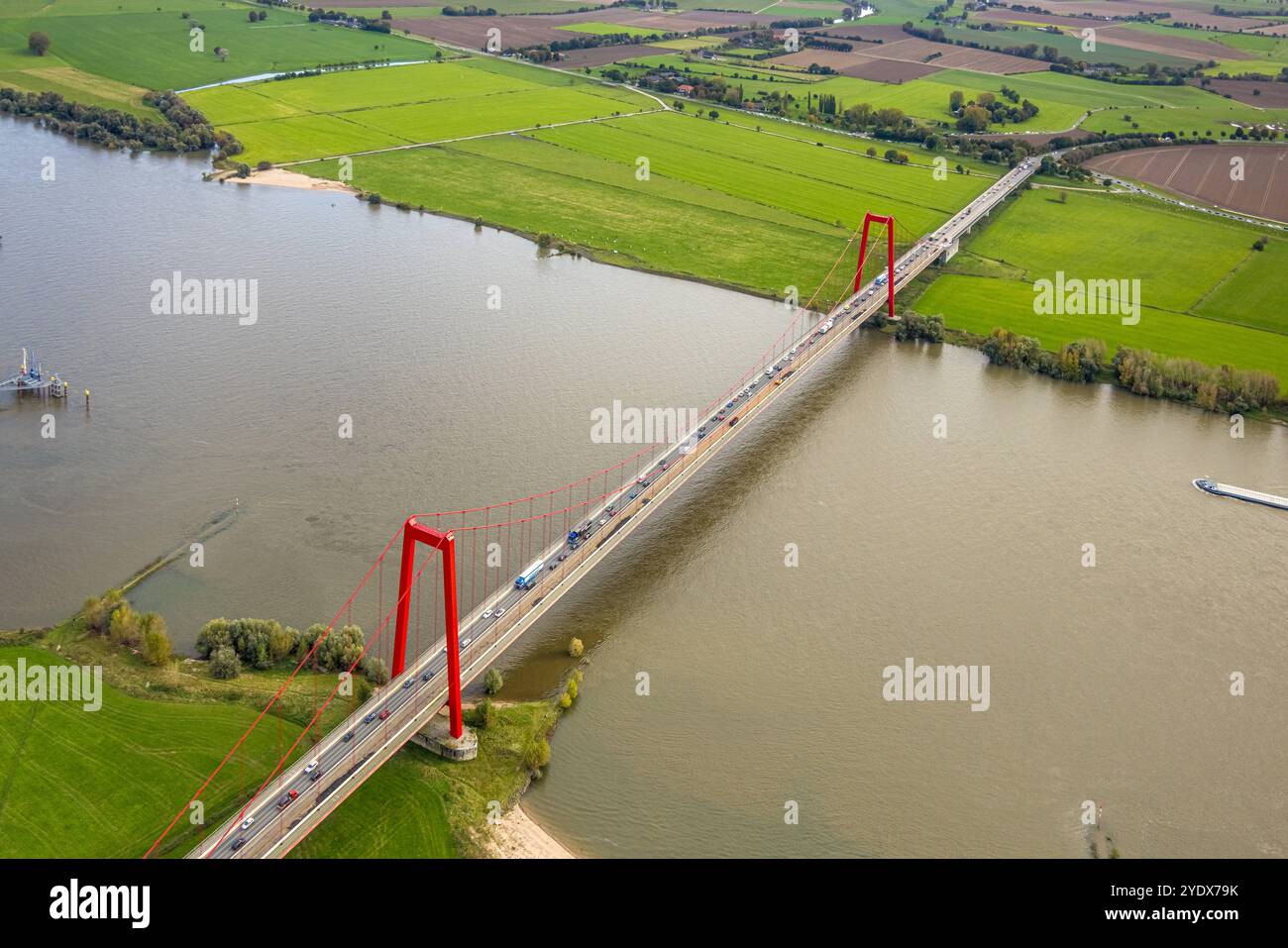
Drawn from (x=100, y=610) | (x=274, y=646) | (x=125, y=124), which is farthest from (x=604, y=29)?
(x=274, y=646)

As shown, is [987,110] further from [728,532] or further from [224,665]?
[224,665]

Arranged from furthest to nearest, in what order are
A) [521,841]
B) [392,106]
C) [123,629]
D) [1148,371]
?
[392,106], [1148,371], [123,629], [521,841]

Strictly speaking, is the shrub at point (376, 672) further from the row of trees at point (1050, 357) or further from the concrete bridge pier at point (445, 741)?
the row of trees at point (1050, 357)

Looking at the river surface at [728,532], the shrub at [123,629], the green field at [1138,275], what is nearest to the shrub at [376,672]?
the river surface at [728,532]

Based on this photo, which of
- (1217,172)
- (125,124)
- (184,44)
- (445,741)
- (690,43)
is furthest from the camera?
(690,43)

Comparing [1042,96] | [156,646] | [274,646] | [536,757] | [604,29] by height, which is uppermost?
[604,29]

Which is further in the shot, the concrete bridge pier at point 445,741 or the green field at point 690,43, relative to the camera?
the green field at point 690,43
